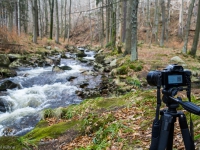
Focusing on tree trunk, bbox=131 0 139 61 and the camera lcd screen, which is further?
tree trunk, bbox=131 0 139 61

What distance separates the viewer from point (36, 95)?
7344 mm

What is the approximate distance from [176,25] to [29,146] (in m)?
32.1

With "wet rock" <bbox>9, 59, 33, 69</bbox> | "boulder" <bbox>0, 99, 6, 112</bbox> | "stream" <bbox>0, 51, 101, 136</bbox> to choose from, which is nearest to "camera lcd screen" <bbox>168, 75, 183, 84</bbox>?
"stream" <bbox>0, 51, 101, 136</bbox>

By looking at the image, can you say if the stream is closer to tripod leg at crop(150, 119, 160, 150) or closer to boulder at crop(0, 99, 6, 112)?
boulder at crop(0, 99, 6, 112)

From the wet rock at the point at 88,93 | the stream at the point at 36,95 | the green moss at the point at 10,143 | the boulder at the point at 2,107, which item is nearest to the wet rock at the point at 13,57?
the stream at the point at 36,95

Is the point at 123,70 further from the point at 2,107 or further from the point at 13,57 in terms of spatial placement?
the point at 13,57

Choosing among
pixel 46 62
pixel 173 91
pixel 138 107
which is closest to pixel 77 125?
pixel 138 107

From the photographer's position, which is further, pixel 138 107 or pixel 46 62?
pixel 46 62

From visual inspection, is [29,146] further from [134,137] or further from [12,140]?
[134,137]

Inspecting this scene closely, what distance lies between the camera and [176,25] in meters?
31.4

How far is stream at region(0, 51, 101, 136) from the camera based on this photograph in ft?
17.9

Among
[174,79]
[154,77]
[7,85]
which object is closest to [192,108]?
[174,79]

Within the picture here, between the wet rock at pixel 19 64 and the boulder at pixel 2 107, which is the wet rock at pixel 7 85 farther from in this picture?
the wet rock at pixel 19 64

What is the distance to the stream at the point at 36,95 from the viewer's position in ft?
17.9
